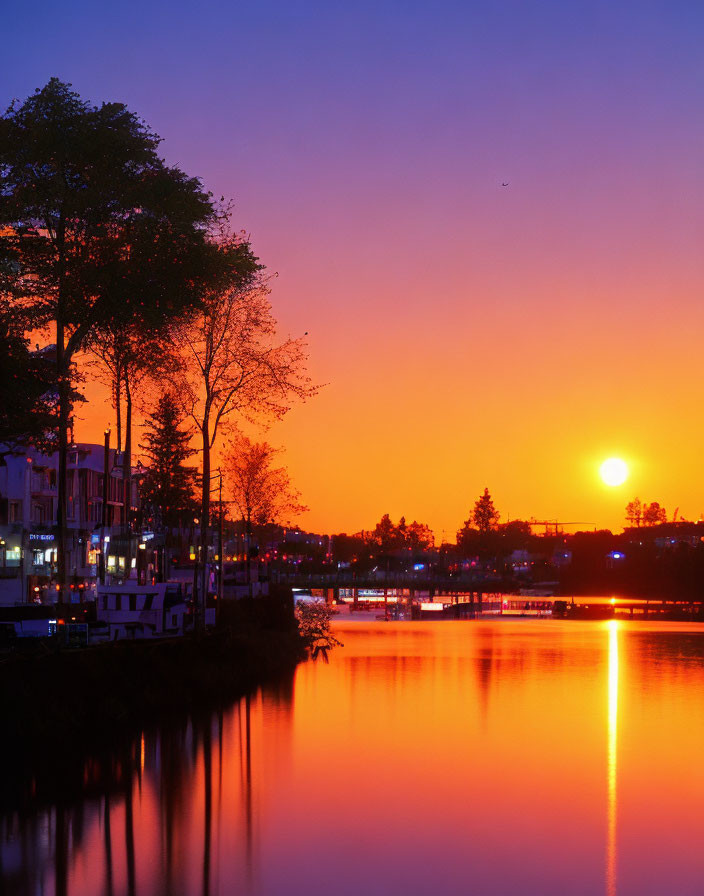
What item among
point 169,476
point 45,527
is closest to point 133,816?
point 45,527

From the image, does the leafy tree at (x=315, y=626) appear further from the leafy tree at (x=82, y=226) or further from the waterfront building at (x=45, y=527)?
the leafy tree at (x=82, y=226)

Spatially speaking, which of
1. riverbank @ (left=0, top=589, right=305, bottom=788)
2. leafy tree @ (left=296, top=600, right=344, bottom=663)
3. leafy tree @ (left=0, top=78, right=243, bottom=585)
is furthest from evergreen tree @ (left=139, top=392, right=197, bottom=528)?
leafy tree @ (left=0, top=78, right=243, bottom=585)

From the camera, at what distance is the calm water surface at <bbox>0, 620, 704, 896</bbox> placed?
27344 millimetres

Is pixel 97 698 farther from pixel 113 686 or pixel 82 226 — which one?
pixel 82 226

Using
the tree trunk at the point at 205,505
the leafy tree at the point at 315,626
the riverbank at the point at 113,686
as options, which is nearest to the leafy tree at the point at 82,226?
the riverbank at the point at 113,686

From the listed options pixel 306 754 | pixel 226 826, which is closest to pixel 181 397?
pixel 306 754

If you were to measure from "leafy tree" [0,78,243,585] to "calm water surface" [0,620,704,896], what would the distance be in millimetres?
A: 11707

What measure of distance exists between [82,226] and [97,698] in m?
18.1

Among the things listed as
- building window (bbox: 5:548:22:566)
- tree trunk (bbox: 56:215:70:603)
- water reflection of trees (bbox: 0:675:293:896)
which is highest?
tree trunk (bbox: 56:215:70:603)

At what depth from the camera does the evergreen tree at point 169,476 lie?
422 feet

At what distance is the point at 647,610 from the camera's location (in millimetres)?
187375

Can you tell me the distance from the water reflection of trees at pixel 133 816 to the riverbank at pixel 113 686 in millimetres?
1190

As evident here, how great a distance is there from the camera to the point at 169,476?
132 metres

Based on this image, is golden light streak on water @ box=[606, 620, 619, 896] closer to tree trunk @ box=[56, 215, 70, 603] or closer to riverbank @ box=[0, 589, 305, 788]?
riverbank @ box=[0, 589, 305, 788]
